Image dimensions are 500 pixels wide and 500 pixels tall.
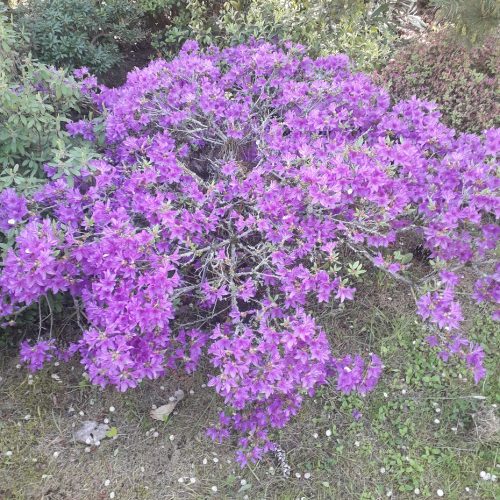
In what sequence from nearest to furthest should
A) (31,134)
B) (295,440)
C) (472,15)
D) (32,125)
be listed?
(295,440) < (32,125) < (31,134) < (472,15)

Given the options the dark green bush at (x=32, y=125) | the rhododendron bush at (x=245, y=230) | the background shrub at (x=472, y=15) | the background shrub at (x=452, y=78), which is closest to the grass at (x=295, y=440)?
the rhododendron bush at (x=245, y=230)

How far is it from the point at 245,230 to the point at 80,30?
86.8 inches

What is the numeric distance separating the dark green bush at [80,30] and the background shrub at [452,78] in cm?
182

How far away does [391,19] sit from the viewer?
400cm

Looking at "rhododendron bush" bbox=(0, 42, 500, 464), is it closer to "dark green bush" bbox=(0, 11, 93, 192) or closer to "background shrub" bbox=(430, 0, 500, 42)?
"dark green bush" bbox=(0, 11, 93, 192)

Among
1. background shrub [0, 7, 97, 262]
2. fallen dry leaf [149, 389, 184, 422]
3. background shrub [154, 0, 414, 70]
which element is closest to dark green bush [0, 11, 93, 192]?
background shrub [0, 7, 97, 262]

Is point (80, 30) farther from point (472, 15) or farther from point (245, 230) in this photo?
point (472, 15)

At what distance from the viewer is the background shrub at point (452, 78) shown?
2.93 meters

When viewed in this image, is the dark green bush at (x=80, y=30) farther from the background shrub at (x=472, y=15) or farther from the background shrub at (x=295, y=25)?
the background shrub at (x=472, y=15)

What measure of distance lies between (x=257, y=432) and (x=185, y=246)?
2.57 feet

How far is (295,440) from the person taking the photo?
83.8 inches

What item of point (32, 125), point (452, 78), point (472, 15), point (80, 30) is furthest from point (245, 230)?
point (80, 30)

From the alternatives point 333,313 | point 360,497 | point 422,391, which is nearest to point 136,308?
point 333,313

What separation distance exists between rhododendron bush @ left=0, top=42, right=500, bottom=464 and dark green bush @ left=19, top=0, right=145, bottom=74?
1.04m
